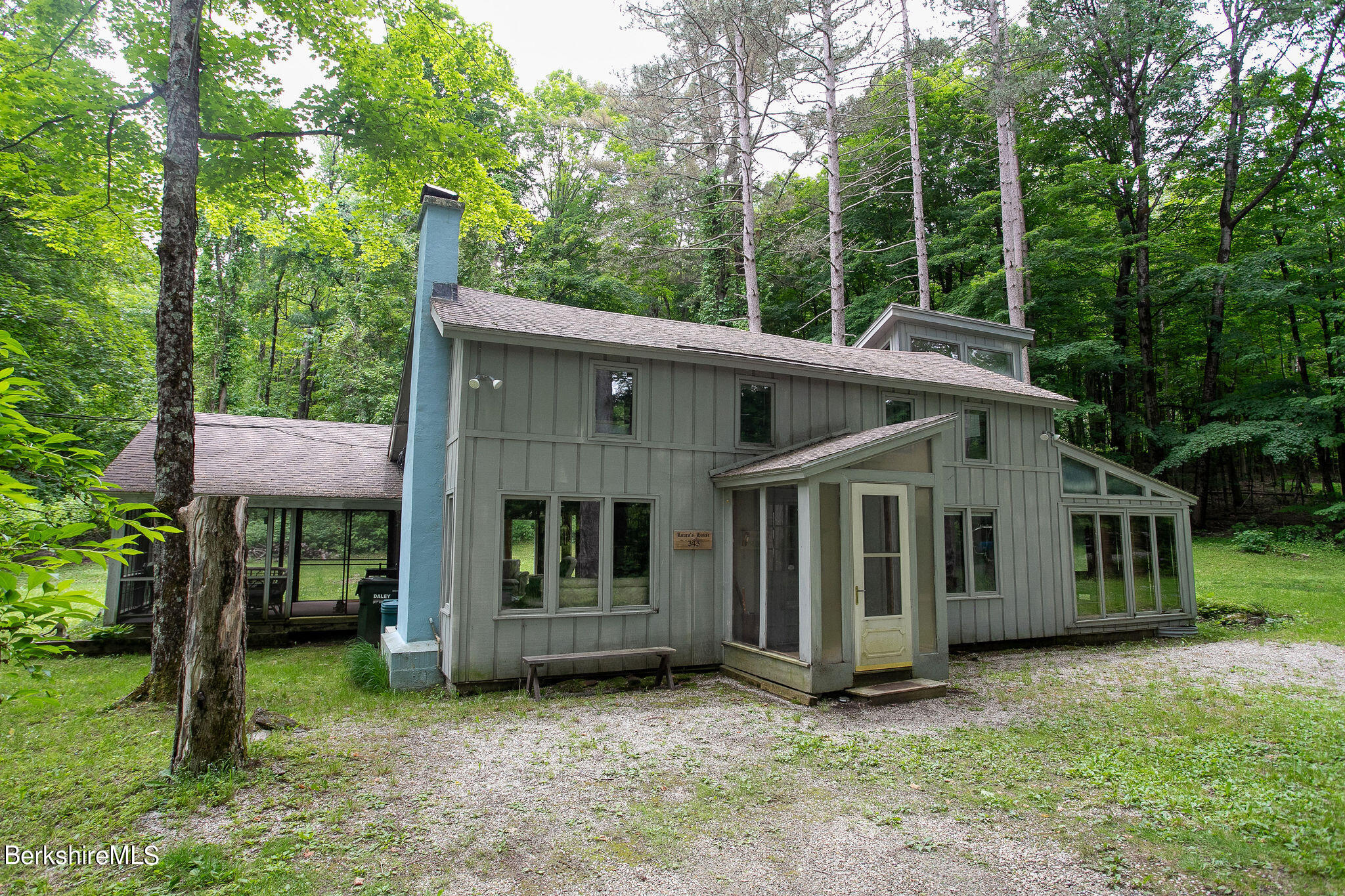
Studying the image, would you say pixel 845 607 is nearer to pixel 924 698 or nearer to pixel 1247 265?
pixel 924 698

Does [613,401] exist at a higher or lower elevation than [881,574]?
higher

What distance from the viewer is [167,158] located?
7.86 m

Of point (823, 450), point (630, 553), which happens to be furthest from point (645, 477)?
point (823, 450)

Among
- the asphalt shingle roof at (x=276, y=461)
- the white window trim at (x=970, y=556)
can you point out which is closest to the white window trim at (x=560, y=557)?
the white window trim at (x=970, y=556)

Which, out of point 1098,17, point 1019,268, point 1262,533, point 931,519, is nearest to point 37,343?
point 931,519

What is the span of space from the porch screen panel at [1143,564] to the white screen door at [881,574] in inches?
251

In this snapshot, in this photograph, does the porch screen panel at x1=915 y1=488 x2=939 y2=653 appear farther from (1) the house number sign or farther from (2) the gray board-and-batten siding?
(1) the house number sign

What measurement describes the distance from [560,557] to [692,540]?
1.81m

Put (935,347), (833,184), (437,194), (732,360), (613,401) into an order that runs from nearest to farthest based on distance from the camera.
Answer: (613,401), (732,360), (437,194), (935,347), (833,184)

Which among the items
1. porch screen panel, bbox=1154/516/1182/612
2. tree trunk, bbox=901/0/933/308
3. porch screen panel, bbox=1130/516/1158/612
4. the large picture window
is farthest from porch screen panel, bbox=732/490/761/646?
tree trunk, bbox=901/0/933/308

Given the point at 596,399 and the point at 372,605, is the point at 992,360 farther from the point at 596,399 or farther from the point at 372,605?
the point at 372,605

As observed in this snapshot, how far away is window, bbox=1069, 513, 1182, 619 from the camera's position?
11797 millimetres

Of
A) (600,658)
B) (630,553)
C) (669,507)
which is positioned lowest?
(600,658)

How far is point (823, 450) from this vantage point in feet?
27.4
